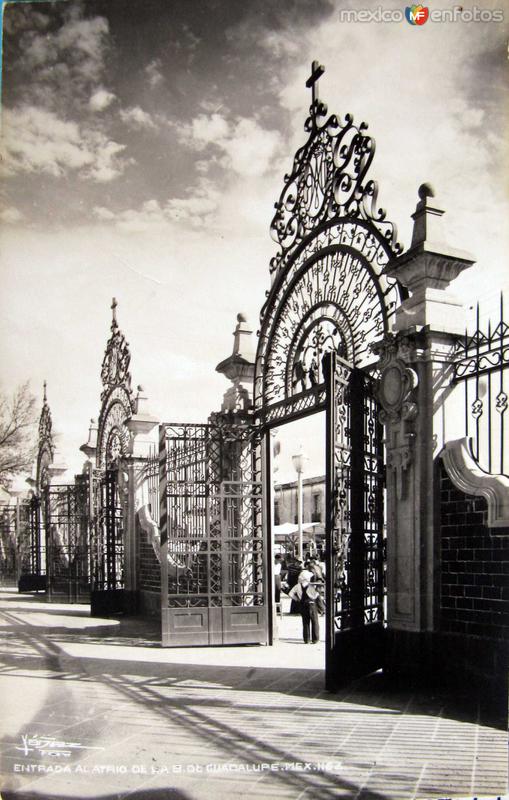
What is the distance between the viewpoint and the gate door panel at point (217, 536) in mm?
9211

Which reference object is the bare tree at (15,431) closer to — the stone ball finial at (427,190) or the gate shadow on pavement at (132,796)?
the gate shadow on pavement at (132,796)

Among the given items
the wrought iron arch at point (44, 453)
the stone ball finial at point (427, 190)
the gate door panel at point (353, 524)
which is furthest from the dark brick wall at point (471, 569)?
the wrought iron arch at point (44, 453)

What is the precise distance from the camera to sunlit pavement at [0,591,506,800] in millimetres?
4262

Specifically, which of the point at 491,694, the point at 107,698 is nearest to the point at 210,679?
the point at 107,698

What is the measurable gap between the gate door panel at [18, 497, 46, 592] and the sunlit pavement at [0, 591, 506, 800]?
39.4 ft

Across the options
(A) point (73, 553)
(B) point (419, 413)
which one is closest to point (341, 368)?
(B) point (419, 413)

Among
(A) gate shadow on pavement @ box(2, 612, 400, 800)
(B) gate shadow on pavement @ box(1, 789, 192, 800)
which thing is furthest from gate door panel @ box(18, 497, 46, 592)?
(B) gate shadow on pavement @ box(1, 789, 192, 800)

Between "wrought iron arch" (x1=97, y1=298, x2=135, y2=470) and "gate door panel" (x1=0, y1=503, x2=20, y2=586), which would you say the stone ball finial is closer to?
"wrought iron arch" (x1=97, y1=298, x2=135, y2=470)

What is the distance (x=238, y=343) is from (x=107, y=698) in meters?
5.46

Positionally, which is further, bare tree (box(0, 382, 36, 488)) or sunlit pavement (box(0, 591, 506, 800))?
→ bare tree (box(0, 382, 36, 488))

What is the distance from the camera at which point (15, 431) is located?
279 inches

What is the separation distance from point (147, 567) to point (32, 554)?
8.36m

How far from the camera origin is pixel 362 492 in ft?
23.2

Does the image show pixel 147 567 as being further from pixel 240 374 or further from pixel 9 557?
pixel 9 557
